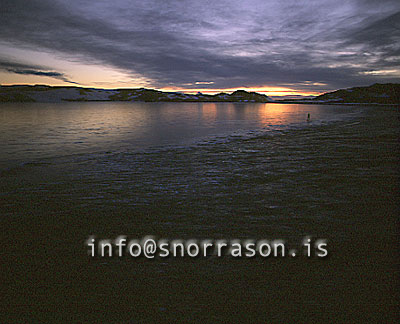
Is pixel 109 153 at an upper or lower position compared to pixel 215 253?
upper

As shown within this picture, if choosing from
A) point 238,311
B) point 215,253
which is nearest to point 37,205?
point 215,253

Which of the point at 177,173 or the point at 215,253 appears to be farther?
the point at 177,173

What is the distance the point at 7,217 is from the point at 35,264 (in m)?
3.23

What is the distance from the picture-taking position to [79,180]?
10523 mm

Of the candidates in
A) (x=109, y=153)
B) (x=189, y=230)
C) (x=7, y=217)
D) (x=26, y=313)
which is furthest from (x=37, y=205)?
(x=109, y=153)

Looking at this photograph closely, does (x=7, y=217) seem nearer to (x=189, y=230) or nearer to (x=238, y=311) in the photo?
(x=189, y=230)

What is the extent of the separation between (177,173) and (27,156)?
37.2 feet

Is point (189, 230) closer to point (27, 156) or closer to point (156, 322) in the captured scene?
point (156, 322)

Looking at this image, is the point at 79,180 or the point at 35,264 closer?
the point at 35,264

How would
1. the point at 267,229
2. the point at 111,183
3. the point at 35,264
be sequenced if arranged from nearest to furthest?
the point at 35,264
the point at 267,229
the point at 111,183

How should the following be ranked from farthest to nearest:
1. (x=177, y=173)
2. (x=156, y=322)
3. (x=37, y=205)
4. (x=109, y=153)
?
(x=109, y=153), (x=177, y=173), (x=37, y=205), (x=156, y=322)

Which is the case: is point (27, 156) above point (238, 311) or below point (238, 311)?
above

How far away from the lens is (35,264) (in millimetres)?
5027

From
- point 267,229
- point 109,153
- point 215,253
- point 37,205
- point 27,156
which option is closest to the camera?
point 215,253
